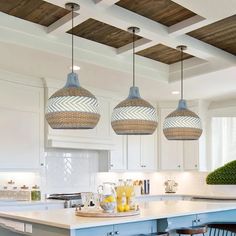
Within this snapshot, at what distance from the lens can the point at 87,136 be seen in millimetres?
6422

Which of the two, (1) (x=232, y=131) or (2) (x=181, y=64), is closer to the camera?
(2) (x=181, y=64)

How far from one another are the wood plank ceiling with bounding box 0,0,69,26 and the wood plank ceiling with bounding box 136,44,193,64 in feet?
4.95

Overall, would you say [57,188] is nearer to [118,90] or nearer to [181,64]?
[118,90]

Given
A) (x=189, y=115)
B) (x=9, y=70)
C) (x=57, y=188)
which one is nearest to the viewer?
(x=189, y=115)

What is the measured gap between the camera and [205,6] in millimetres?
3658

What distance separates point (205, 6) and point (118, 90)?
3.18 m

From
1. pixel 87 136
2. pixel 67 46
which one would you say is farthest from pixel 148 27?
pixel 87 136

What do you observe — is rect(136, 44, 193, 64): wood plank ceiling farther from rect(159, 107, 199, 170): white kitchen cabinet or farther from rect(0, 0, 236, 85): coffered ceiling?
rect(159, 107, 199, 170): white kitchen cabinet

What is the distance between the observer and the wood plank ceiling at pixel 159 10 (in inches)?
151

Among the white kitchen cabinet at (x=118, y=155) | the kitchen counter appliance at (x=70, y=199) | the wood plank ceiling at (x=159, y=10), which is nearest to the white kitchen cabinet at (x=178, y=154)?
the white kitchen cabinet at (x=118, y=155)

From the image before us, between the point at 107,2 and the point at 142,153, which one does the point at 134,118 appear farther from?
the point at 142,153

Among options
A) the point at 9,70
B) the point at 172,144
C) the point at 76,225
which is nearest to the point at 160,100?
the point at 172,144

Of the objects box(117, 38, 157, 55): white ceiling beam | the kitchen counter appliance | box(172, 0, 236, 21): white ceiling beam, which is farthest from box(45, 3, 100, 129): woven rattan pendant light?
the kitchen counter appliance

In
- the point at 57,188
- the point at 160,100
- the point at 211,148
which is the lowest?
the point at 57,188
